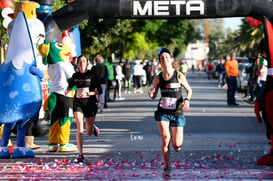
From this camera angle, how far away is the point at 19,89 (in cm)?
1212

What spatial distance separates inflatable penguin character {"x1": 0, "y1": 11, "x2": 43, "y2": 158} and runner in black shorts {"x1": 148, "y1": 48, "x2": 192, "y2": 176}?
2.83 metres

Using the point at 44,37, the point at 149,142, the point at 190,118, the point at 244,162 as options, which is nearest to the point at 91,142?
the point at 149,142

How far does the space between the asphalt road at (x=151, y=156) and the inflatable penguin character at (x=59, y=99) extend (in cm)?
31

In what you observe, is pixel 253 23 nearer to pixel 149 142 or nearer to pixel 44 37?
pixel 149 142

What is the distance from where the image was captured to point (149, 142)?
14328 millimetres

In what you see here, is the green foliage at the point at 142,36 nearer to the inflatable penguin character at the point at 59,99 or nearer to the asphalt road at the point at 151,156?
the asphalt road at the point at 151,156

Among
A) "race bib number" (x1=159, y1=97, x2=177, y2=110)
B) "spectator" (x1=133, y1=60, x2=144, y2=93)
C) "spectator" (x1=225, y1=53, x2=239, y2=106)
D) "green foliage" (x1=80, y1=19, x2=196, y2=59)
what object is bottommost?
"spectator" (x1=133, y1=60, x2=144, y2=93)

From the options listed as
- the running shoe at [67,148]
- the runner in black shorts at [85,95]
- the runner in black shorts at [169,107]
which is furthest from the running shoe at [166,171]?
the running shoe at [67,148]

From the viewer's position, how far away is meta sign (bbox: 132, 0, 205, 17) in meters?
13.6

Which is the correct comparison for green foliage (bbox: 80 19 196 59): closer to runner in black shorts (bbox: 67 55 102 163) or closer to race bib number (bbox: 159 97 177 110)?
runner in black shorts (bbox: 67 55 102 163)

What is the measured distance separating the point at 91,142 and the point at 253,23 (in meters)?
5.07

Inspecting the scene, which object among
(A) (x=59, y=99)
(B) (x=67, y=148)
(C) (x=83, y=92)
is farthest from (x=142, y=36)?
(C) (x=83, y=92)

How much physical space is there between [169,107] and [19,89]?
3189 millimetres

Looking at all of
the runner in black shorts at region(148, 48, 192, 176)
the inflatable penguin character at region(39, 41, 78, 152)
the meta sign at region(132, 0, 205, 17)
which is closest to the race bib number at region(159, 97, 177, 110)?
the runner in black shorts at region(148, 48, 192, 176)
